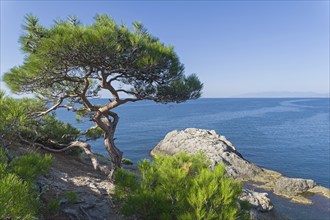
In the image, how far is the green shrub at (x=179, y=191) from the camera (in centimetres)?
613

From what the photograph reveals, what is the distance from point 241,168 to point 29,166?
96.1 ft

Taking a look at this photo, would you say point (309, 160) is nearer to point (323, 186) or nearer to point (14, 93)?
point (323, 186)

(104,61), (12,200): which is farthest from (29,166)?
(104,61)

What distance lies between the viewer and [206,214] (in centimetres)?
602

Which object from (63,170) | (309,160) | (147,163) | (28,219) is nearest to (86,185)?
(63,170)

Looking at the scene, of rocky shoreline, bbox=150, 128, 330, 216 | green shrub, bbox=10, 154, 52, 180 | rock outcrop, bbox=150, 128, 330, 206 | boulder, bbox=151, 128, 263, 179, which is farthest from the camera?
boulder, bbox=151, 128, 263, 179

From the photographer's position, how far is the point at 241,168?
105 ft

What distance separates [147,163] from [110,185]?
4.69 meters

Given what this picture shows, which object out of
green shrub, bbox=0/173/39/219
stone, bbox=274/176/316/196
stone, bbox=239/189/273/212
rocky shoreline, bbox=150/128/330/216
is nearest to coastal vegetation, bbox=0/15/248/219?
green shrub, bbox=0/173/39/219

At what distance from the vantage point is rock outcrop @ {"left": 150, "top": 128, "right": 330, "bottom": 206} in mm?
25922

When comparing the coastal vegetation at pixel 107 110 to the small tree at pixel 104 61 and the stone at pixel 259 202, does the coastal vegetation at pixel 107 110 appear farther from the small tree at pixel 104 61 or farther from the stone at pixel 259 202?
the stone at pixel 259 202

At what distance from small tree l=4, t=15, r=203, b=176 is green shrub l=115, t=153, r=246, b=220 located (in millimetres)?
4327

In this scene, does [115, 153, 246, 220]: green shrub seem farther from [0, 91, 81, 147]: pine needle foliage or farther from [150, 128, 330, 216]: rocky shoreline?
[150, 128, 330, 216]: rocky shoreline

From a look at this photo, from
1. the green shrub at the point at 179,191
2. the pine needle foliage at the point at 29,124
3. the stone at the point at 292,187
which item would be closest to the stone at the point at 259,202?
the stone at the point at 292,187
